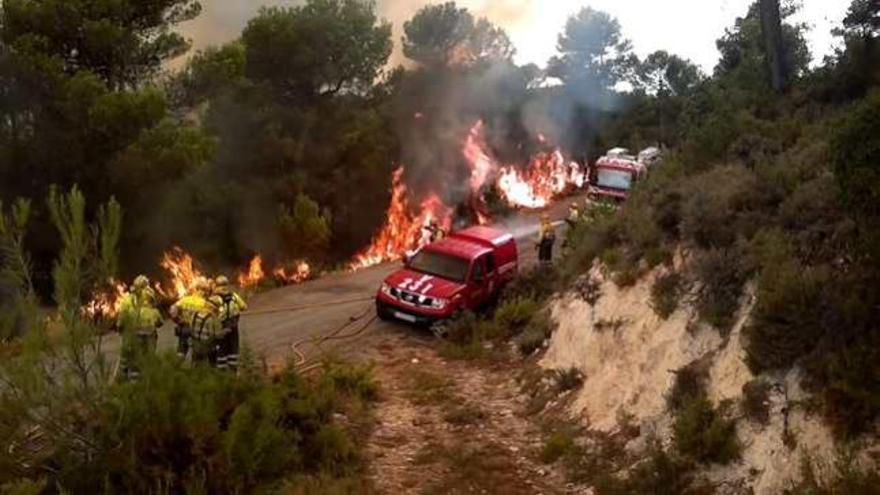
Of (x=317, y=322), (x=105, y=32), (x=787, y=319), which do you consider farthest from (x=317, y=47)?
(x=787, y=319)

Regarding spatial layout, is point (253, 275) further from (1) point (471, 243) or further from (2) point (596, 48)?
(2) point (596, 48)

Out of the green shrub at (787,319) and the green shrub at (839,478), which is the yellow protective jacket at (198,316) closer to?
the green shrub at (787,319)

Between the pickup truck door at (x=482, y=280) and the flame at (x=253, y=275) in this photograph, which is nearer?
the pickup truck door at (x=482, y=280)

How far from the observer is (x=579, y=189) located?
4475 centimetres

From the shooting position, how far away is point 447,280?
17.7 metres

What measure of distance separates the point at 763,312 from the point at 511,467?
12.4 feet

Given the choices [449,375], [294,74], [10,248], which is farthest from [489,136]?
[10,248]

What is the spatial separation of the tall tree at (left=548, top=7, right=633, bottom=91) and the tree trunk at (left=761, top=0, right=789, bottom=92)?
28834 mm

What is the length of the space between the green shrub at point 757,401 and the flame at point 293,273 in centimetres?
1816

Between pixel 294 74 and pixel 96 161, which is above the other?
pixel 294 74

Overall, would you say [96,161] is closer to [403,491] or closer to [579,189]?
[403,491]

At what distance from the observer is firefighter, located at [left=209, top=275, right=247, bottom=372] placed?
12125 mm

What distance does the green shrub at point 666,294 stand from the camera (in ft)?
41.3

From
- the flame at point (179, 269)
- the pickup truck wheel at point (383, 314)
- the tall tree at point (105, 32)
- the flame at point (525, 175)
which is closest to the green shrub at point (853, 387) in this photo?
the pickup truck wheel at point (383, 314)
